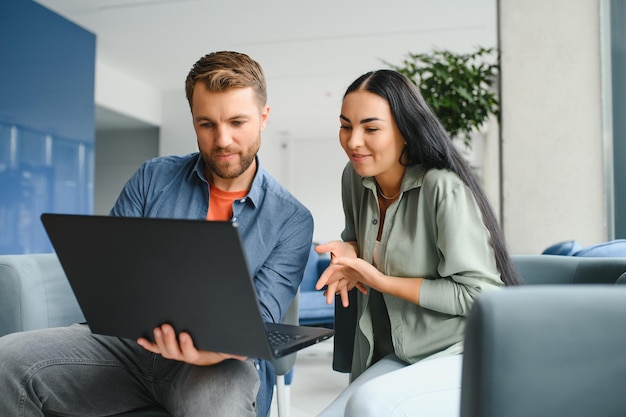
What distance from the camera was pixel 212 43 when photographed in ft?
19.8

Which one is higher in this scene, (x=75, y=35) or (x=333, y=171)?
(x=75, y=35)

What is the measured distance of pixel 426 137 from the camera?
121 centimetres

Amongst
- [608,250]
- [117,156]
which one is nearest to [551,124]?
[608,250]

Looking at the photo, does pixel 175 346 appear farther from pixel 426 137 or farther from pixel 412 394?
pixel 426 137

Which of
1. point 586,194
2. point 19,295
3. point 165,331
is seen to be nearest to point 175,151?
point 586,194

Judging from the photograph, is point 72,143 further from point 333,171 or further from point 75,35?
point 333,171

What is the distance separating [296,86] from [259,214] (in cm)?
653

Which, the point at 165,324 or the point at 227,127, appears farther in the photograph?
the point at 227,127

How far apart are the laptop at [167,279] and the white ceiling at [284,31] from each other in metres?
4.04

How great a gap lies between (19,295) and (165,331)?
707 millimetres

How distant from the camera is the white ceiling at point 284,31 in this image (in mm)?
→ 5051

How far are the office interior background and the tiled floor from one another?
1169 mm

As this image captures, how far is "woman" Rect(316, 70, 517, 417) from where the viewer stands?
109 centimetres

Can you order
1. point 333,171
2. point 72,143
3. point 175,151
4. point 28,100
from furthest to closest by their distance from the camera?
point 333,171 < point 175,151 < point 72,143 < point 28,100
